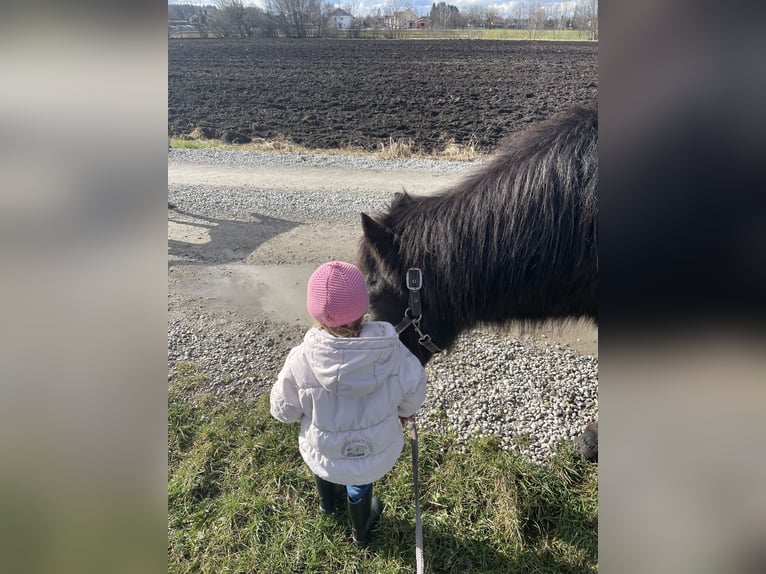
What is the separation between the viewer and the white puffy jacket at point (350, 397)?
2008mm

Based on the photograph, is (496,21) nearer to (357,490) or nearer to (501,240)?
(501,240)

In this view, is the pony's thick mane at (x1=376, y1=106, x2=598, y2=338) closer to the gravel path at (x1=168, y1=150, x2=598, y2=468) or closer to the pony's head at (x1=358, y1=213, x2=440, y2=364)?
the pony's head at (x1=358, y1=213, x2=440, y2=364)

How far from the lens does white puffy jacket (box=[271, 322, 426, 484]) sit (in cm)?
201

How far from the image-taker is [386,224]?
8.91ft

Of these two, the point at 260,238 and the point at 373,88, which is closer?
the point at 260,238

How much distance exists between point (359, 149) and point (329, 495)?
1133 centimetres

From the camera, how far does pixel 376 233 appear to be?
258cm

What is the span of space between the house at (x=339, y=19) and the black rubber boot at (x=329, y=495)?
24.0 m

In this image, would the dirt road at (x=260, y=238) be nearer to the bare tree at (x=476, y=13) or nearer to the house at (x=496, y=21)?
the bare tree at (x=476, y=13)

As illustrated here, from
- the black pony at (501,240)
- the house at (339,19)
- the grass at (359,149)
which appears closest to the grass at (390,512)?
the black pony at (501,240)
